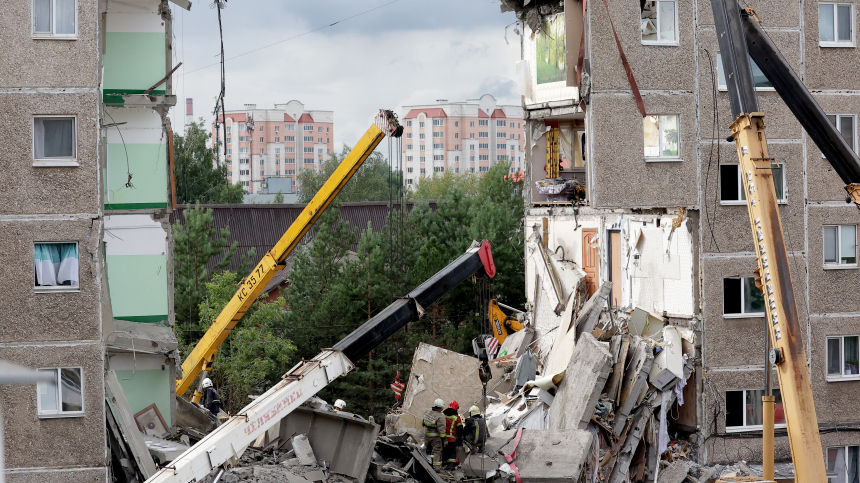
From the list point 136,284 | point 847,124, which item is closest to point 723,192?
point 847,124

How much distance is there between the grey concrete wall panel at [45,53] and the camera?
13.0 m

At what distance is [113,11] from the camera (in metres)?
17.0

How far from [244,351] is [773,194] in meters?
24.1

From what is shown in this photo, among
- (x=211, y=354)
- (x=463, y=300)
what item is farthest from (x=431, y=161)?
(x=211, y=354)

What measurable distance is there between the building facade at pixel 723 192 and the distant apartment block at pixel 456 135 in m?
111

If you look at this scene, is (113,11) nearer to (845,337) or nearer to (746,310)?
(746,310)

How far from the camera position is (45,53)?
1307cm

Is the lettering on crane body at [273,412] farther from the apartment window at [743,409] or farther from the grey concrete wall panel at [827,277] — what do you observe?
the grey concrete wall panel at [827,277]

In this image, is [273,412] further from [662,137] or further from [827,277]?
[827,277]

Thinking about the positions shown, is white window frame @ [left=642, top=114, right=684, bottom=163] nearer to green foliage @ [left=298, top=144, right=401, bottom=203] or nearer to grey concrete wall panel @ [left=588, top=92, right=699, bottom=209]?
grey concrete wall panel @ [left=588, top=92, right=699, bottom=209]

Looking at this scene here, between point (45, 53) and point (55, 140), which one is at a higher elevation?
point (45, 53)

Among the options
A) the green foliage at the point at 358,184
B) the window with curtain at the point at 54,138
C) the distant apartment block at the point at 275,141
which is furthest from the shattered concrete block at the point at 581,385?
the distant apartment block at the point at 275,141

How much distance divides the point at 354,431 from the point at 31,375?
11.2 meters

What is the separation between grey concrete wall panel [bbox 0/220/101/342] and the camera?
12.8 metres
